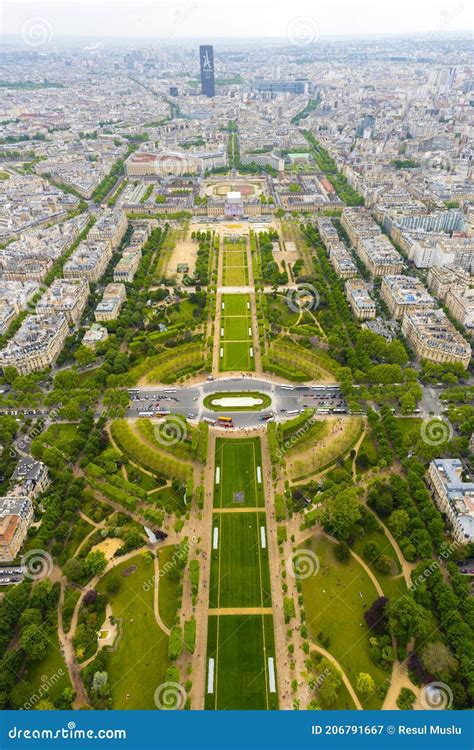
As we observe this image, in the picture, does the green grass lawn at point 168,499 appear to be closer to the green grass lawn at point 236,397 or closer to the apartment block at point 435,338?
the green grass lawn at point 236,397

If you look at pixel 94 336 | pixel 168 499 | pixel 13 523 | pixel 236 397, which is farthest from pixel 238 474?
pixel 94 336

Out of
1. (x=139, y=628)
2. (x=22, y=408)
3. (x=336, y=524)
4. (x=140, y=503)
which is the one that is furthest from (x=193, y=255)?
(x=139, y=628)

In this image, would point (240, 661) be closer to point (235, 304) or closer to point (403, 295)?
point (235, 304)

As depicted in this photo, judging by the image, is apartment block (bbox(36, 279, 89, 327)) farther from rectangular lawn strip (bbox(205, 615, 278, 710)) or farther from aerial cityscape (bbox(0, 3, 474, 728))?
rectangular lawn strip (bbox(205, 615, 278, 710))

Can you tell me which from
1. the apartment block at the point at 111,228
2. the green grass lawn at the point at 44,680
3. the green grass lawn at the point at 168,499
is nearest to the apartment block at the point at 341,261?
the apartment block at the point at 111,228

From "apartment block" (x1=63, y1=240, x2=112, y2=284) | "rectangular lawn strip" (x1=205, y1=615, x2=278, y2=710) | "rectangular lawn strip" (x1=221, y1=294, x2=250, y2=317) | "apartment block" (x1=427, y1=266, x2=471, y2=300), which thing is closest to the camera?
"rectangular lawn strip" (x1=205, y1=615, x2=278, y2=710)

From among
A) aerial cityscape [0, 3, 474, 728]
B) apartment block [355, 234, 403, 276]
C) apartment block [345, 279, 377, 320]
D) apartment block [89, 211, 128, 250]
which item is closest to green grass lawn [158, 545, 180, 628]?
aerial cityscape [0, 3, 474, 728]

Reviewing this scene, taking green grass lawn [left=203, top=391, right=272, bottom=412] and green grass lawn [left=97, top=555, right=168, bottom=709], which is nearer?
green grass lawn [left=97, top=555, right=168, bottom=709]

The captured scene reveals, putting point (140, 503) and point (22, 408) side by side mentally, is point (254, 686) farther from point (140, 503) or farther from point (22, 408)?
point (22, 408)
